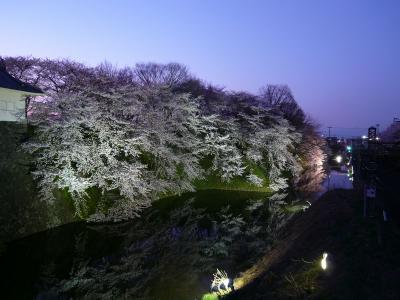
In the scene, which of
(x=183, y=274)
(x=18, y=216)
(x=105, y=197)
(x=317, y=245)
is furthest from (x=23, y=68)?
(x=317, y=245)

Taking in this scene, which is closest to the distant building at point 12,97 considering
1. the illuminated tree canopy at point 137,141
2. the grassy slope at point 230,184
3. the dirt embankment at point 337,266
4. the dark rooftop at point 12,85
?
the dark rooftop at point 12,85

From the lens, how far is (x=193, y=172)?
81.7ft

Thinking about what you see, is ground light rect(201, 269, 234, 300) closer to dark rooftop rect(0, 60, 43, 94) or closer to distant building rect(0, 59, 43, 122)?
distant building rect(0, 59, 43, 122)

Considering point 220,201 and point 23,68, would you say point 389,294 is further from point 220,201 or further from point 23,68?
point 23,68

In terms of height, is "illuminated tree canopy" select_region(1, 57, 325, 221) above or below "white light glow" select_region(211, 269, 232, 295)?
above

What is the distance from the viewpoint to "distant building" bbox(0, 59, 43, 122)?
16141 mm

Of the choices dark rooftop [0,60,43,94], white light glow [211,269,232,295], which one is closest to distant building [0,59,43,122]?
dark rooftop [0,60,43,94]

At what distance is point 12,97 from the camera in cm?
1670

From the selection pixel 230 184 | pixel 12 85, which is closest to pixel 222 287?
pixel 12 85

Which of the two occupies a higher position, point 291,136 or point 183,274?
point 291,136

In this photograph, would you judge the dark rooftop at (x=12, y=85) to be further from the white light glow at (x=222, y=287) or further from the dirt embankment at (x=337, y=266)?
the dirt embankment at (x=337, y=266)

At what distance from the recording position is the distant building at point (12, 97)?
16141 millimetres

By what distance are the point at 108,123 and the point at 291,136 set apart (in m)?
19.7

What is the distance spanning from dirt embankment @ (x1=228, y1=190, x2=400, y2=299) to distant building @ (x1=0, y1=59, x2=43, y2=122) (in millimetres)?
12890
